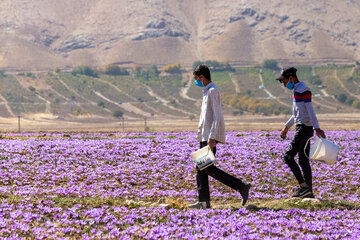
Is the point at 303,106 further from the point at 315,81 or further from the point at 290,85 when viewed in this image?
the point at 315,81

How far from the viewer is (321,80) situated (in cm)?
16725

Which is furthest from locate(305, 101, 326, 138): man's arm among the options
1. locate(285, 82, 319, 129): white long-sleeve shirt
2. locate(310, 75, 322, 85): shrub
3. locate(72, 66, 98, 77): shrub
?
locate(72, 66, 98, 77): shrub

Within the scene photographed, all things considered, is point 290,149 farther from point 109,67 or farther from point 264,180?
point 109,67

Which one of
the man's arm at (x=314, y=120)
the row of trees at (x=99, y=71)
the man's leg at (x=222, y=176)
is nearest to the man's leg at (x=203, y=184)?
the man's leg at (x=222, y=176)

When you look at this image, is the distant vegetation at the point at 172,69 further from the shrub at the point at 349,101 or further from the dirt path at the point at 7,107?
the shrub at the point at 349,101

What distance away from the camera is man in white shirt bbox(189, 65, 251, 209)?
9844 millimetres

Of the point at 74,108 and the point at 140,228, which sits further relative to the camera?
the point at 74,108

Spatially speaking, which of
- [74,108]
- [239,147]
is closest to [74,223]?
[239,147]

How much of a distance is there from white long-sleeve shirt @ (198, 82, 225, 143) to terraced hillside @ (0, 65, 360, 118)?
113915mm

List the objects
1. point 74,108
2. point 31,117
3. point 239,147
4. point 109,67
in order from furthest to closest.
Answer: point 109,67 → point 74,108 → point 31,117 → point 239,147

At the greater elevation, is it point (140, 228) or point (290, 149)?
point (290, 149)

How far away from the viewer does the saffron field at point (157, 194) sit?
8969mm

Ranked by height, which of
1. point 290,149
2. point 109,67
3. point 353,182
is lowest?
point 353,182

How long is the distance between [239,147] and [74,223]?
12267 millimetres
